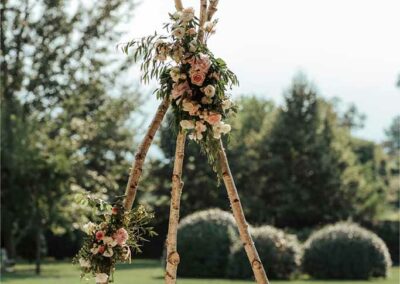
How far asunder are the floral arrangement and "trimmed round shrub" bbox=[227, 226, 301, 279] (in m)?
11.3

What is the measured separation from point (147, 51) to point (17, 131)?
1415cm

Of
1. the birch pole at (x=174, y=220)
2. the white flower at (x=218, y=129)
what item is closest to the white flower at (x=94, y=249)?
the birch pole at (x=174, y=220)

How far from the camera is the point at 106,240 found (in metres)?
5.72

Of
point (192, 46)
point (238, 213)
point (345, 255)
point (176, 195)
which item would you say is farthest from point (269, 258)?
point (192, 46)

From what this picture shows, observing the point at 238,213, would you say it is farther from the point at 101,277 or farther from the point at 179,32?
the point at 179,32

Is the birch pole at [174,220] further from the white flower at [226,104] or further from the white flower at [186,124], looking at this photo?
the white flower at [226,104]

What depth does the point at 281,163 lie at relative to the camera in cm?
2986

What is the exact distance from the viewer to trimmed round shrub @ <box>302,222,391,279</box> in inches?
680

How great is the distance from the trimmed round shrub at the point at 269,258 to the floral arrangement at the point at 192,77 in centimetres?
1129

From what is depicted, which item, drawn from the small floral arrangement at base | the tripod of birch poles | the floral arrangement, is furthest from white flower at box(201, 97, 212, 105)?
the small floral arrangement at base

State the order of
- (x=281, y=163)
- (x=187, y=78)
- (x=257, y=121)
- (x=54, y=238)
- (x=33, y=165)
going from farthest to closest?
(x=257, y=121)
(x=281, y=163)
(x=54, y=238)
(x=33, y=165)
(x=187, y=78)

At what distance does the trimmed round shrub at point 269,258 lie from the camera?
1688 cm

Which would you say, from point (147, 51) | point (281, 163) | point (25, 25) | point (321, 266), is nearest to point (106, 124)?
point (25, 25)

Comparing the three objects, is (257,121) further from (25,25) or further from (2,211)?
(2,211)
